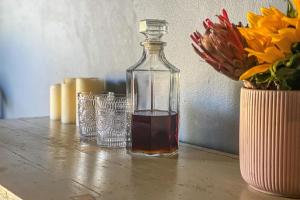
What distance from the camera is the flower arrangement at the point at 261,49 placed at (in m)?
0.57

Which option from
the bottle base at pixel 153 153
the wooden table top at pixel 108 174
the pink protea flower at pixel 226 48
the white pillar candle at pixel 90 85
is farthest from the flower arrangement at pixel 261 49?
the white pillar candle at pixel 90 85

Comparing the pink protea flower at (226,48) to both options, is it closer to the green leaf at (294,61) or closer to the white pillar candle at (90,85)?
the green leaf at (294,61)

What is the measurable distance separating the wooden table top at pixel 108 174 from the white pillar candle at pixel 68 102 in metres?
0.26

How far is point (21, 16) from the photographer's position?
1.93 meters

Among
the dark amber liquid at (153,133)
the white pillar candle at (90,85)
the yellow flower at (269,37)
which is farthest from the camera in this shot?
the white pillar candle at (90,85)

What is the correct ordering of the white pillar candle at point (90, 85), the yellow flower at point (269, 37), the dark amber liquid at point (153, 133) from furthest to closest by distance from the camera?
1. the white pillar candle at point (90, 85)
2. the dark amber liquid at point (153, 133)
3. the yellow flower at point (269, 37)

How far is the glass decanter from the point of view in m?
0.87

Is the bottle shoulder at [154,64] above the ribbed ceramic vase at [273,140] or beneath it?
above

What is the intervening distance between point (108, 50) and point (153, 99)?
1.12 feet

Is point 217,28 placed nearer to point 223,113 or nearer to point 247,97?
point 247,97

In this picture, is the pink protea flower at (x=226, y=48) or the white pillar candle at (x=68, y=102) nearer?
the pink protea flower at (x=226, y=48)

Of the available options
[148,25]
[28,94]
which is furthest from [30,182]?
[28,94]

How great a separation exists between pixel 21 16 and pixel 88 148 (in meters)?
1.18

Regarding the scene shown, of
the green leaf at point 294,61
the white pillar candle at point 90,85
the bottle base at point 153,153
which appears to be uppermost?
the green leaf at point 294,61
